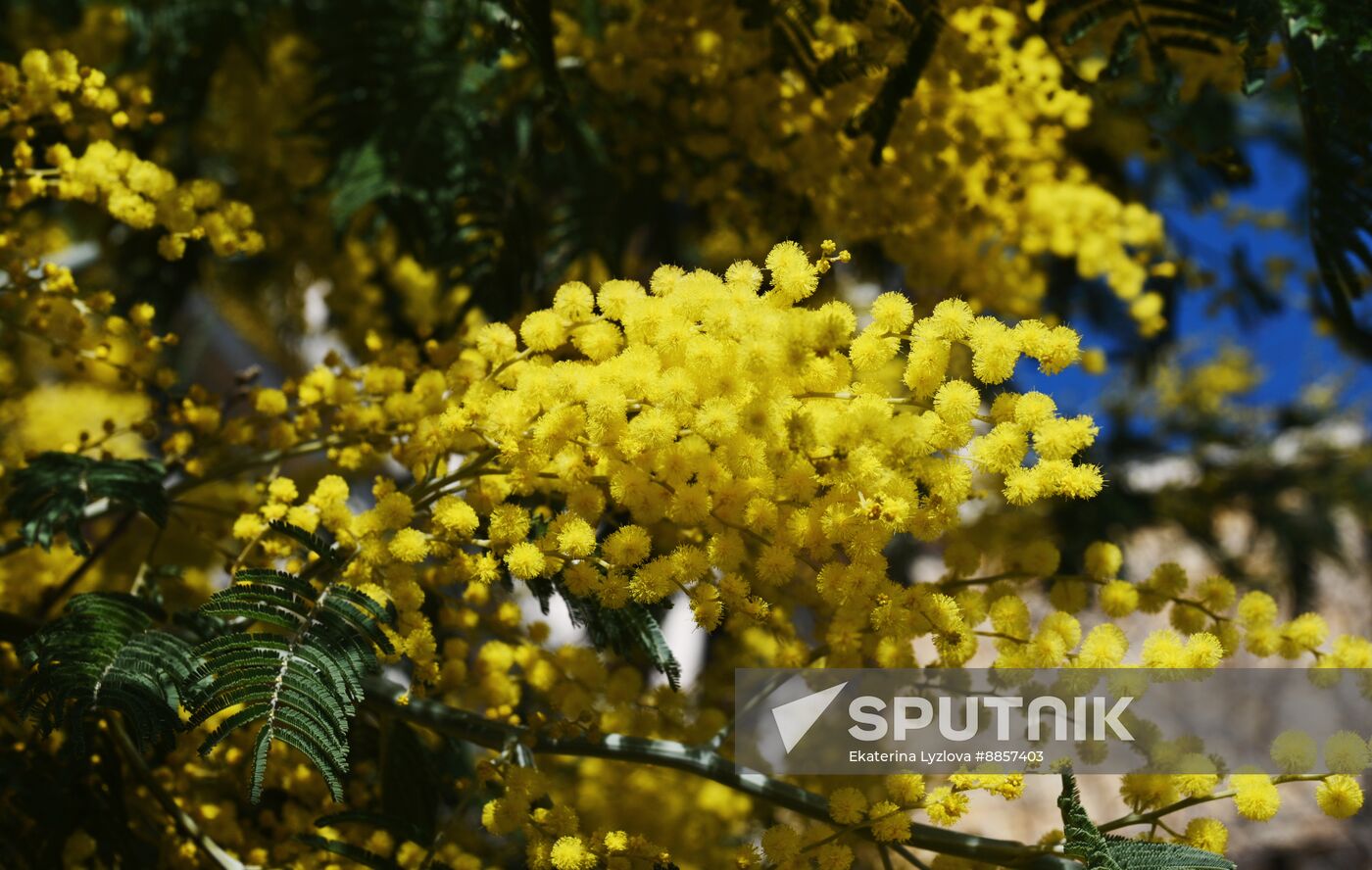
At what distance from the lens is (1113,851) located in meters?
1.54

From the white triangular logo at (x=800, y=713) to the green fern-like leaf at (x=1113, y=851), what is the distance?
0.53m

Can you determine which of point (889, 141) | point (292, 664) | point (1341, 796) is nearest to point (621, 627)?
point (292, 664)

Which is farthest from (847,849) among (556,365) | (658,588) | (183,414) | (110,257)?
(110,257)

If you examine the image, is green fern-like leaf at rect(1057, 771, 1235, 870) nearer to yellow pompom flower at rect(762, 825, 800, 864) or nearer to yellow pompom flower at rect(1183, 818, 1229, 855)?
yellow pompom flower at rect(1183, 818, 1229, 855)

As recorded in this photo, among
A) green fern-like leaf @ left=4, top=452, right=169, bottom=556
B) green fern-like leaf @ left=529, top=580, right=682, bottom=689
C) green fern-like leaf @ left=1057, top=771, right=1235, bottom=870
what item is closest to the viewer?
green fern-like leaf @ left=1057, top=771, right=1235, bottom=870

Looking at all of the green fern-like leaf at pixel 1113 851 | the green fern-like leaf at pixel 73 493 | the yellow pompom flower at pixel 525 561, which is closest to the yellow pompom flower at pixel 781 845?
the green fern-like leaf at pixel 1113 851

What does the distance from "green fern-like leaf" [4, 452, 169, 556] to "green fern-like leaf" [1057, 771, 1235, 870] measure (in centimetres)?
153

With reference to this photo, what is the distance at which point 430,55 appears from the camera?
2834 mm

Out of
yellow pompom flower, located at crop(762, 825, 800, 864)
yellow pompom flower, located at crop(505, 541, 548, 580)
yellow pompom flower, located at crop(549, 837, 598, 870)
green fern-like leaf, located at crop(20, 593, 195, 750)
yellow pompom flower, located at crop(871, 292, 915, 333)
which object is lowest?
yellow pompom flower, located at crop(549, 837, 598, 870)

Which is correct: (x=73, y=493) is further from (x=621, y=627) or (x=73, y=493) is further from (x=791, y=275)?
(x=791, y=275)

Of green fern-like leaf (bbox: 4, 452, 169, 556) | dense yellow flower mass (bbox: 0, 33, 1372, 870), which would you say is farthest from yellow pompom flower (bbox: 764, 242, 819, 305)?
green fern-like leaf (bbox: 4, 452, 169, 556)

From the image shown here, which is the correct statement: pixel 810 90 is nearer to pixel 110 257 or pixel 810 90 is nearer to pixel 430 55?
pixel 430 55

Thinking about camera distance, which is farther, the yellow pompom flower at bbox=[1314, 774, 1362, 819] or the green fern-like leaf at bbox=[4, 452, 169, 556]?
the green fern-like leaf at bbox=[4, 452, 169, 556]

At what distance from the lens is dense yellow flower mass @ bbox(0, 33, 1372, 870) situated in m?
1.57
